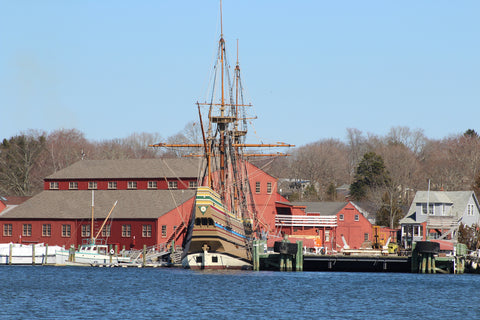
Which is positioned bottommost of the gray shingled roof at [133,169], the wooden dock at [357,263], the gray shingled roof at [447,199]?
the wooden dock at [357,263]

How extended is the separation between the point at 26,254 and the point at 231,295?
36915 mm

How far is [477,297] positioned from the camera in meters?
62.1

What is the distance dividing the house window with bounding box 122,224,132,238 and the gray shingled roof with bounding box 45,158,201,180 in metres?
11.1

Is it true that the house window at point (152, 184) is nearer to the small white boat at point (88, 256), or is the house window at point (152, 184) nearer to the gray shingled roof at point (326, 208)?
the small white boat at point (88, 256)

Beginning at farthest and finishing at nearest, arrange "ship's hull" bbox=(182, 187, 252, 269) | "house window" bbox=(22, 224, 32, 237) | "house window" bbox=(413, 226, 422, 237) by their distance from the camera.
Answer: "house window" bbox=(22, 224, 32, 237) → "house window" bbox=(413, 226, 422, 237) → "ship's hull" bbox=(182, 187, 252, 269)

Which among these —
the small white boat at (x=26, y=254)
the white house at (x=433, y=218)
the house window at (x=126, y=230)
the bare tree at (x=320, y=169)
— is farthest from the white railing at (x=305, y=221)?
the bare tree at (x=320, y=169)

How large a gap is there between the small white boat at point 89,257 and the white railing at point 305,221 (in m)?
25.3

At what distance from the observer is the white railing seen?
358 ft

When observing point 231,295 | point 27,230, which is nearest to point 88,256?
point 27,230

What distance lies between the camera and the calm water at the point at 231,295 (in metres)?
52.5

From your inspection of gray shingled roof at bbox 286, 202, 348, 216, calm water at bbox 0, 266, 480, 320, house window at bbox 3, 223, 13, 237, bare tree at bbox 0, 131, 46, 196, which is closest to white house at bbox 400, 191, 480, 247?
gray shingled roof at bbox 286, 202, 348, 216

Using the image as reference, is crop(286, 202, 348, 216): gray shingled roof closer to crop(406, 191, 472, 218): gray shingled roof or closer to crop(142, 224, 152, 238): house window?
crop(406, 191, 472, 218): gray shingled roof

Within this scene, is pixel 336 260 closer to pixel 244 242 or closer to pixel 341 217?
pixel 244 242

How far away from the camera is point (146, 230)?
97250 millimetres
